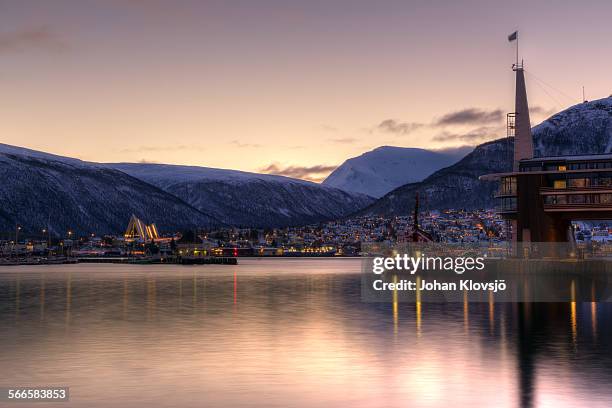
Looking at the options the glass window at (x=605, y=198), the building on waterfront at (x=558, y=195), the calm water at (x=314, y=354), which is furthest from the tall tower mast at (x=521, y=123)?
the calm water at (x=314, y=354)

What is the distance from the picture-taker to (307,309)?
86000mm

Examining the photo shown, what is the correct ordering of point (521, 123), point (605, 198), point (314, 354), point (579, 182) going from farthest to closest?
1. point (521, 123)
2. point (579, 182)
3. point (605, 198)
4. point (314, 354)

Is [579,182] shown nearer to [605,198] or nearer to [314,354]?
[605,198]

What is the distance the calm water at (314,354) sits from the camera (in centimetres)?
3384

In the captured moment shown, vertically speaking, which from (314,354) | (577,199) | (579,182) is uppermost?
(579,182)

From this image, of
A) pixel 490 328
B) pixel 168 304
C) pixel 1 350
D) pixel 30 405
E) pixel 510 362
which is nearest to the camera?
pixel 30 405

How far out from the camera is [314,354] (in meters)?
48.2

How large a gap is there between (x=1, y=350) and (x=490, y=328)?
34.3m

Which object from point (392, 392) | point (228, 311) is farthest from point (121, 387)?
point (228, 311)

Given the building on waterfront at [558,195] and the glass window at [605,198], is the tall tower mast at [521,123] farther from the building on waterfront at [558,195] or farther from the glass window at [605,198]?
the glass window at [605,198]

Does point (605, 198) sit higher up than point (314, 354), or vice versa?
point (605, 198)

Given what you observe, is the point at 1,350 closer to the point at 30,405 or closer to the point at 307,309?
the point at 30,405

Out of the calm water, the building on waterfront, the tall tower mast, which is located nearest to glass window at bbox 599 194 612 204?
the building on waterfront

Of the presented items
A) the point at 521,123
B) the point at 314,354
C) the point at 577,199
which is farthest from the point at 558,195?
the point at 314,354
